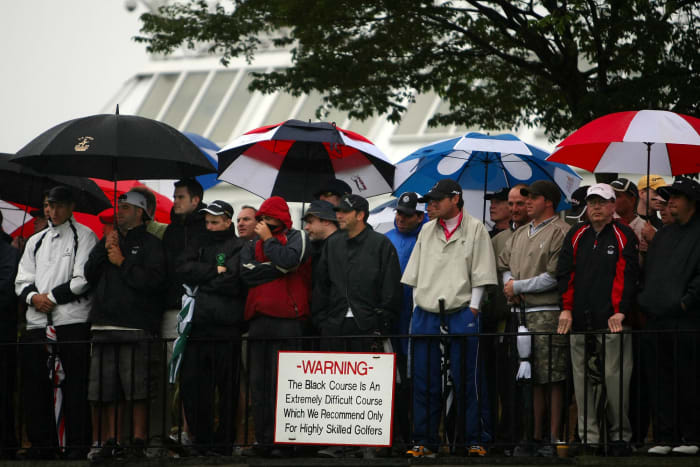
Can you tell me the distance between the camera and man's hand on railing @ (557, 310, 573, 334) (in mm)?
8906

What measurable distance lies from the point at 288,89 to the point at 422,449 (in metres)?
7.67

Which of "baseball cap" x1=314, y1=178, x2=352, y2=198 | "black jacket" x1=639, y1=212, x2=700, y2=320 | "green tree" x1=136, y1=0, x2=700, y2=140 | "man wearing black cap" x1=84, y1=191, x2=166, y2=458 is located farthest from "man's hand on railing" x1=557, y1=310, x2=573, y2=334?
"green tree" x1=136, y1=0, x2=700, y2=140

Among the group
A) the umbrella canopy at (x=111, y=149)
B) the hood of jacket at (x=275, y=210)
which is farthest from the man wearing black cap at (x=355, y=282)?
the umbrella canopy at (x=111, y=149)

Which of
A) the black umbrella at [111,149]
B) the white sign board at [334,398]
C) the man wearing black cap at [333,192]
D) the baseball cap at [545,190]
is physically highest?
Result: the black umbrella at [111,149]

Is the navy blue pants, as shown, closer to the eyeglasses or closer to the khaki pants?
the khaki pants

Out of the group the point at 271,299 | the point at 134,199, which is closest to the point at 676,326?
the point at 271,299

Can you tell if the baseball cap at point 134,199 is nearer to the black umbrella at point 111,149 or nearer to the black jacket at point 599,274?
the black umbrella at point 111,149

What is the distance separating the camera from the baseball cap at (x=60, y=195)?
10.0 metres

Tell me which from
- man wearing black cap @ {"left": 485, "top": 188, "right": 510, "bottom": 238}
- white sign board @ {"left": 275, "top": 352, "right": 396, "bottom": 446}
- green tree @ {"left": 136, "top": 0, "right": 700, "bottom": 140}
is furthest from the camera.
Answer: green tree @ {"left": 136, "top": 0, "right": 700, "bottom": 140}

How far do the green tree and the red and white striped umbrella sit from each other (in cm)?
230

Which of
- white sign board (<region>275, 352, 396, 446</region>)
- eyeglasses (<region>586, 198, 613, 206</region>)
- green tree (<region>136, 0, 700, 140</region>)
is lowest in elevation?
white sign board (<region>275, 352, 396, 446</region>)

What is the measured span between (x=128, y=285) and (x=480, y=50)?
24.0ft

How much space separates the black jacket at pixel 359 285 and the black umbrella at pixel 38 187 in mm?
2802

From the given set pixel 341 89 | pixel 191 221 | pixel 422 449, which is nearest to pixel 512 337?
pixel 422 449
